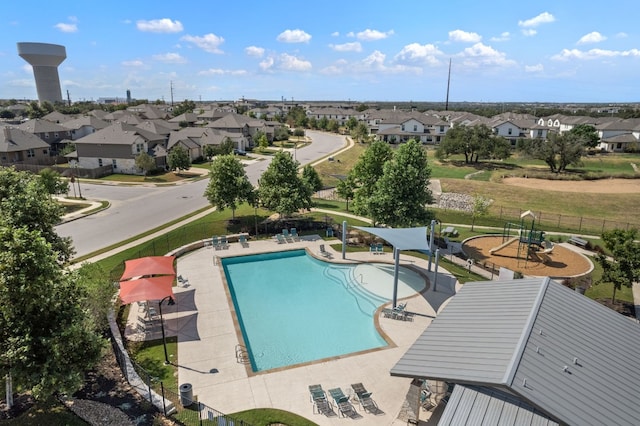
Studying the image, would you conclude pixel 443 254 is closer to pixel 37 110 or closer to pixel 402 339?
pixel 402 339

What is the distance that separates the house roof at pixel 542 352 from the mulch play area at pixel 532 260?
13.4 m

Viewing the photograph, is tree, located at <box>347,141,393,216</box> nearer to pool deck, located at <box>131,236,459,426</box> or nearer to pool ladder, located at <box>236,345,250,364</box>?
pool deck, located at <box>131,236,459,426</box>

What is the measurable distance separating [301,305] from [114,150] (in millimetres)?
48540

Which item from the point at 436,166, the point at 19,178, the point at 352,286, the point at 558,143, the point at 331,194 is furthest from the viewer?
the point at 436,166

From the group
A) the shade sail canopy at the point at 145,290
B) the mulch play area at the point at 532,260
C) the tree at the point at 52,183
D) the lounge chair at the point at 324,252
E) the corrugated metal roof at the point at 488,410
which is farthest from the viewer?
the tree at the point at 52,183

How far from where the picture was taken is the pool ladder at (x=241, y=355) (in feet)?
54.7

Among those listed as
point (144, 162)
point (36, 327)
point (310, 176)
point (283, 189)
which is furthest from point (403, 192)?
point (144, 162)

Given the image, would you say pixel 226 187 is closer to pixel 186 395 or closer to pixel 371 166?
pixel 371 166

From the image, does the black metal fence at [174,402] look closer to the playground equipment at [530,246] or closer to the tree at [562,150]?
the playground equipment at [530,246]

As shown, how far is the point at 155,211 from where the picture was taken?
3953 centimetres

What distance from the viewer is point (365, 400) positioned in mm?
14133

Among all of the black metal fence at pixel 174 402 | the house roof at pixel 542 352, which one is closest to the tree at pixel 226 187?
the black metal fence at pixel 174 402

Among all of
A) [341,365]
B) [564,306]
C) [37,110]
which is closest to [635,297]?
[564,306]

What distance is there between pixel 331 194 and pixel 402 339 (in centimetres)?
3271
